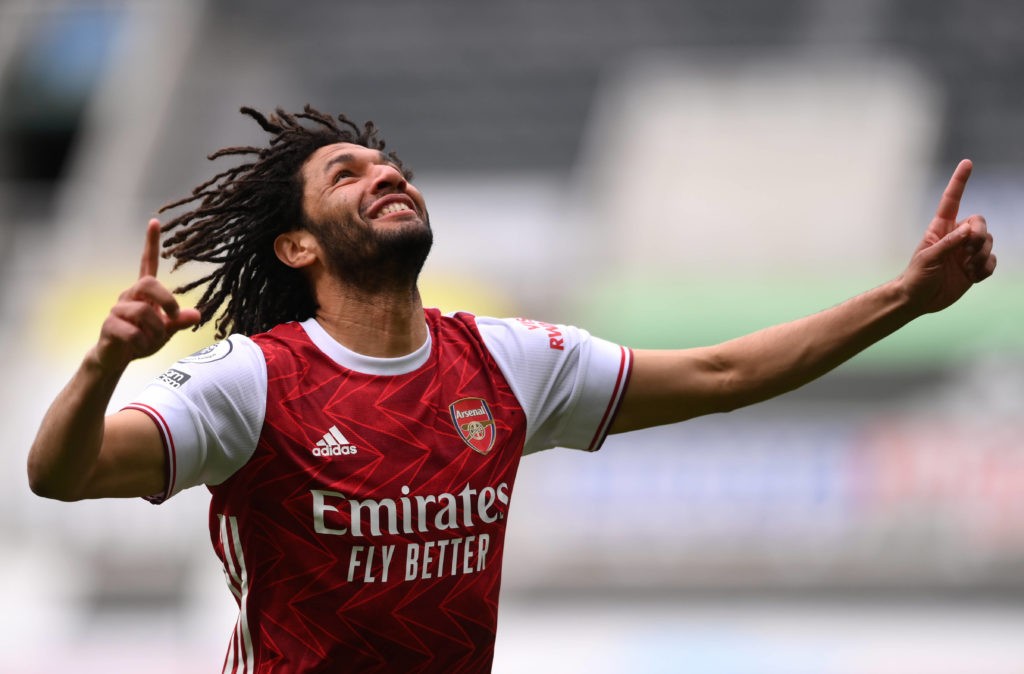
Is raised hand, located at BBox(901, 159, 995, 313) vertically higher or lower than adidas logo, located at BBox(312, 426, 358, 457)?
higher

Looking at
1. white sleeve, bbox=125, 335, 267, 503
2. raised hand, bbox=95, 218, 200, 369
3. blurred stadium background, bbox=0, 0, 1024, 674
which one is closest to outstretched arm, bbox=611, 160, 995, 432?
white sleeve, bbox=125, 335, 267, 503

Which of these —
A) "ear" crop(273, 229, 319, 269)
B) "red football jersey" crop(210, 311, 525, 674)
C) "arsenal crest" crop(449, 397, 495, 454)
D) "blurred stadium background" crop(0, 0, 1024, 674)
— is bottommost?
"red football jersey" crop(210, 311, 525, 674)

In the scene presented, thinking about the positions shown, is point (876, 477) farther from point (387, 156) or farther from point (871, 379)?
point (387, 156)

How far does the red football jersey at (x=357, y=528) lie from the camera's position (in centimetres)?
354

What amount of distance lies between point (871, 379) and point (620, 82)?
6233mm

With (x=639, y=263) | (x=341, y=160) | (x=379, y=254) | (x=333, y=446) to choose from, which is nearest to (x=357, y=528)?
(x=333, y=446)

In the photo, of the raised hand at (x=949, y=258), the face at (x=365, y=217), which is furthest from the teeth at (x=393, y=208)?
the raised hand at (x=949, y=258)

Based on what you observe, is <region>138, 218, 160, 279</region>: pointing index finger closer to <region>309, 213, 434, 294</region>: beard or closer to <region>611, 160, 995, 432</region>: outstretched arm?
<region>309, 213, 434, 294</region>: beard

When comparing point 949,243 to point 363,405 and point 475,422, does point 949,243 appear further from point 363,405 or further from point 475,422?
point 363,405

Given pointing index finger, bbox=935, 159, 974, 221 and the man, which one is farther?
pointing index finger, bbox=935, 159, 974, 221

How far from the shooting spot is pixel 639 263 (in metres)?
13.3

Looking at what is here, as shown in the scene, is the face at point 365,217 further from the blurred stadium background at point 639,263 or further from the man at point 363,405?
the blurred stadium background at point 639,263

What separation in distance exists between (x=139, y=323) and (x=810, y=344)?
1801 mm

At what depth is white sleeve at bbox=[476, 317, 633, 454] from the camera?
3.98 m
